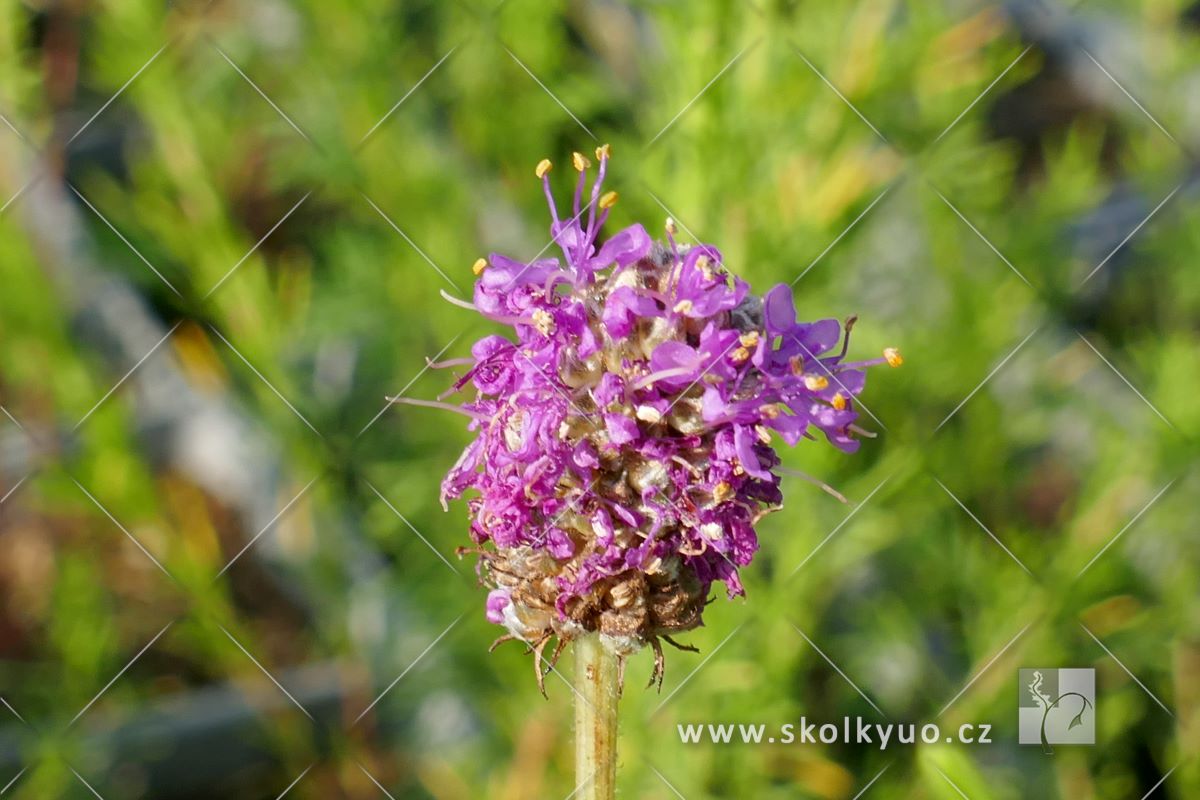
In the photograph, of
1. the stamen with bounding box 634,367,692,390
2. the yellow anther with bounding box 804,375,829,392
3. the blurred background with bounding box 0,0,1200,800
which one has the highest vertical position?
the blurred background with bounding box 0,0,1200,800

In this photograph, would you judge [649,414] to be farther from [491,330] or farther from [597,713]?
[491,330]

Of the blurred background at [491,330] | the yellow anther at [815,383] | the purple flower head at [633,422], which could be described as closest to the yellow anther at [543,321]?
the purple flower head at [633,422]

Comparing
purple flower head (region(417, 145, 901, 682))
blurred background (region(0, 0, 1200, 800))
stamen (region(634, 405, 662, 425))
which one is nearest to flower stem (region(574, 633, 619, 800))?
purple flower head (region(417, 145, 901, 682))

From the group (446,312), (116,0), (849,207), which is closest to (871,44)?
(849,207)

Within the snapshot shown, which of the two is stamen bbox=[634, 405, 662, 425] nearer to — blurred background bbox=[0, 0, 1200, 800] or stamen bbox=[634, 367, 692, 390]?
stamen bbox=[634, 367, 692, 390]

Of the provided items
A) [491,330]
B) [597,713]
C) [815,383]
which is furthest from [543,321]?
[491,330]

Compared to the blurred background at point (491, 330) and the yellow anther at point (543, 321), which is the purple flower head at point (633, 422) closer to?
the yellow anther at point (543, 321)

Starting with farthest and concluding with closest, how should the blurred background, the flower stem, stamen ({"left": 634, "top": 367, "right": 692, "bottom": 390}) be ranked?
the blurred background, the flower stem, stamen ({"left": 634, "top": 367, "right": 692, "bottom": 390})
